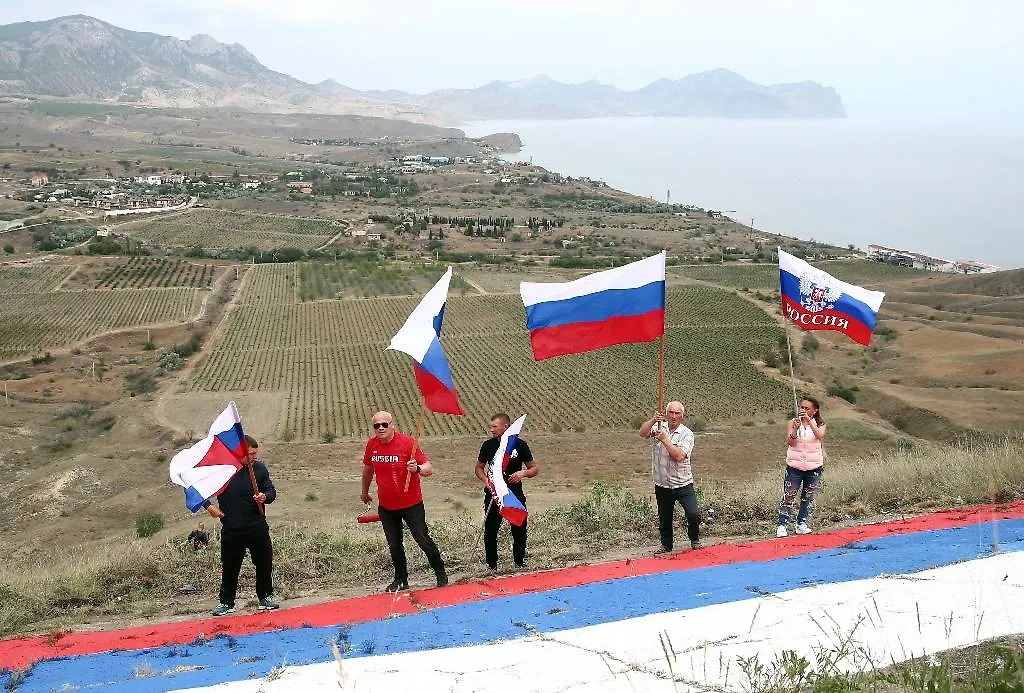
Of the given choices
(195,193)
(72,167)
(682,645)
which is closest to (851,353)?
(682,645)

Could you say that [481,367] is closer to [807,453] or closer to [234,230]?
[807,453]

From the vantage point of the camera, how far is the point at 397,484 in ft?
24.1

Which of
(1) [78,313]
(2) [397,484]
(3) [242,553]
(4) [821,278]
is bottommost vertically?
(1) [78,313]

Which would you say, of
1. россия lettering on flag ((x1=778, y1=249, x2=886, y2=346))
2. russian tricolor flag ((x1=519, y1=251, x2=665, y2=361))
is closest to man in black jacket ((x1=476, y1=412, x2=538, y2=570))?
russian tricolor flag ((x1=519, y1=251, x2=665, y2=361))

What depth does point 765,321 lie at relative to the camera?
2147 inches

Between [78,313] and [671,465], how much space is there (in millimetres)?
53194

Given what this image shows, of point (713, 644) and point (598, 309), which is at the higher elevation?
point (598, 309)

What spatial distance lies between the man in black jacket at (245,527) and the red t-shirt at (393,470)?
2.74 feet

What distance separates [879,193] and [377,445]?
172 metres

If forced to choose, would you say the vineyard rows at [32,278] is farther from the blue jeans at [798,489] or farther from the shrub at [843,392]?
the blue jeans at [798,489]

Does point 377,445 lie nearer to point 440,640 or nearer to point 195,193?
point 440,640

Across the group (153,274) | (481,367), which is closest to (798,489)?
(481,367)

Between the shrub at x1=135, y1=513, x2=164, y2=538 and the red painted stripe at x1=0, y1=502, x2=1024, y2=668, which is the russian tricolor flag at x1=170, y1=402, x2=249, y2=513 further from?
the shrub at x1=135, y1=513, x2=164, y2=538

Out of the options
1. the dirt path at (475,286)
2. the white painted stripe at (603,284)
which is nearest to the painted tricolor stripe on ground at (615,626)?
the white painted stripe at (603,284)
